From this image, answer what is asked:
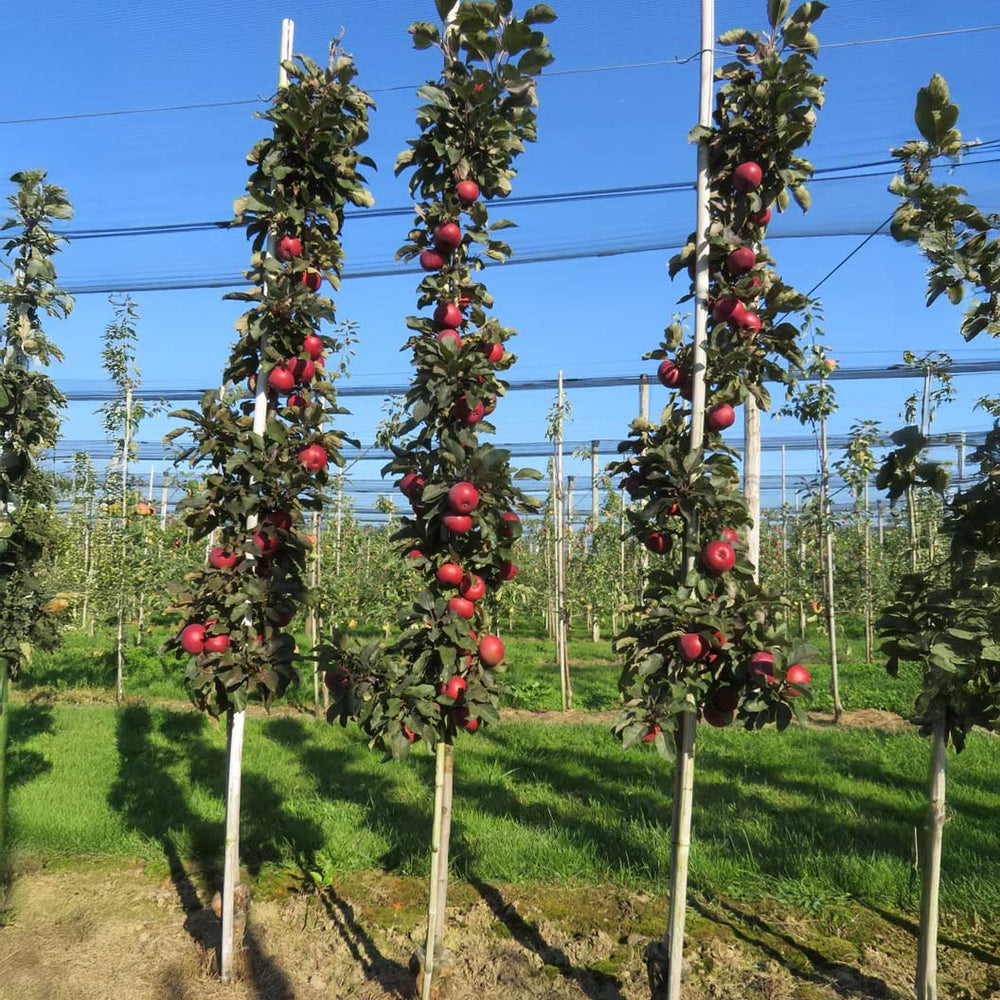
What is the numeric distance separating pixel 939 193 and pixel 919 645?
1490 millimetres

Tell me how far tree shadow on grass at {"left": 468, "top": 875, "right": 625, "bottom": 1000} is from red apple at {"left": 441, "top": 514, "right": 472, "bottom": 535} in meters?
1.90

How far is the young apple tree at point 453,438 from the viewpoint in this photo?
2.77m

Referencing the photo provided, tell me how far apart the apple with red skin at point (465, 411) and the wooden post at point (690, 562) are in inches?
29.7

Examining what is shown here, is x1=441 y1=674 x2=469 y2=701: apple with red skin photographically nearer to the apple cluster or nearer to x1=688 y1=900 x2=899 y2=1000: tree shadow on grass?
the apple cluster

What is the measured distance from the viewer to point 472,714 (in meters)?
2.81

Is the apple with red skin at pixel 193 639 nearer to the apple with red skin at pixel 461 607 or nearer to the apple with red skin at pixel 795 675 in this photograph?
the apple with red skin at pixel 461 607

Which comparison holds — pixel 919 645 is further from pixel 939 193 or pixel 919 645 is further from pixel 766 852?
pixel 766 852

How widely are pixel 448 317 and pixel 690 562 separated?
1219mm

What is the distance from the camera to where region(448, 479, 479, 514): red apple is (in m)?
2.68

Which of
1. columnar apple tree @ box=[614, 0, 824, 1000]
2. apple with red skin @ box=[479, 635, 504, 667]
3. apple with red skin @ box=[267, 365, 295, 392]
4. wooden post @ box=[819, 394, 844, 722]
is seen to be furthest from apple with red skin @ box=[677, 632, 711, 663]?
wooden post @ box=[819, 394, 844, 722]

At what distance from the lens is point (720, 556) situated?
2.66m

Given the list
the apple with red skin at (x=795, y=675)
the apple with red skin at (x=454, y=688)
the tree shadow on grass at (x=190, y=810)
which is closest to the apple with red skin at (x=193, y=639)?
the apple with red skin at (x=454, y=688)

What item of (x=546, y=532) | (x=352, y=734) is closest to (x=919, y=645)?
(x=352, y=734)

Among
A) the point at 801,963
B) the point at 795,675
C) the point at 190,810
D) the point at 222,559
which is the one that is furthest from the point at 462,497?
the point at 190,810
